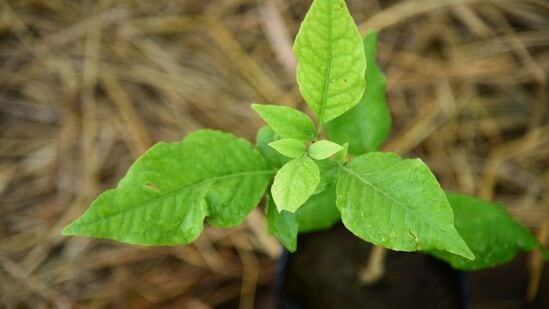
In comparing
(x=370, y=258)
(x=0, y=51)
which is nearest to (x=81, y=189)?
(x=0, y=51)

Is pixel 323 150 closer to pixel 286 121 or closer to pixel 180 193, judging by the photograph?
pixel 286 121

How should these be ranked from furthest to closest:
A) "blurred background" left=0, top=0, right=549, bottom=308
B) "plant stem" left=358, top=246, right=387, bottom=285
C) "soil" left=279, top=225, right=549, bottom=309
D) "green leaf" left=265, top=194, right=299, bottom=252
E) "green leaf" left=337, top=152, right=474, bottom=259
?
"blurred background" left=0, top=0, right=549, bottom=308, "soil" left=279, top=225, right=549, bottom=309, "plant stem" left=358, top=246, right=387, bottom=285, "green leaf" left=265, top=194, right=299, bottom=252, "green leaf" left=337, top=152, right=474, bottom=259

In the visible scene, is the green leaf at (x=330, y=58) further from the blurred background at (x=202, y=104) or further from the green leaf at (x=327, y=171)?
the blurred background at (x=202, y=104)

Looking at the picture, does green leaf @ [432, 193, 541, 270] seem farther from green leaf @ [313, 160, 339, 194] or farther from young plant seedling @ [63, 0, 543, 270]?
green leaf @ [313, 160, 339, 194]

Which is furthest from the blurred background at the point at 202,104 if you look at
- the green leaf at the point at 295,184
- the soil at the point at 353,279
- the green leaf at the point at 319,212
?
the green leaf at the point at 295,184

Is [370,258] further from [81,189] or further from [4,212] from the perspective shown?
[4,212]

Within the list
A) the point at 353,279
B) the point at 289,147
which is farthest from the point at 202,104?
the point at 289,147

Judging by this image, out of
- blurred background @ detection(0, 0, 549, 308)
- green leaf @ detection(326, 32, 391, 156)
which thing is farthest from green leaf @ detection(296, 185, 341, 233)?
blurred background @ detection(0, 0, 549, 308)
